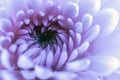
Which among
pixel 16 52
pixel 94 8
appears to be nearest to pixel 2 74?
pixel 16 52

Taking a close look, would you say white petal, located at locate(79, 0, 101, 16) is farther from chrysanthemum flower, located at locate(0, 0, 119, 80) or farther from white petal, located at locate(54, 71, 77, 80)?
white petal, located at locate(54, 71, 77, 80)

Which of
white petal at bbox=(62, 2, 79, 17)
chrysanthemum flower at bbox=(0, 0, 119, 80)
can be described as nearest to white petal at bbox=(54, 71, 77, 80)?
chrysanthemum flower at bbox=(0, 0, 119, 80)

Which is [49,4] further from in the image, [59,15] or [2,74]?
[2,74]

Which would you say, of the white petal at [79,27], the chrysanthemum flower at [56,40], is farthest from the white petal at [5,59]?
the white petal at [79,27]

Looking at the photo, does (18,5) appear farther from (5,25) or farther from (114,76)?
(114,76)

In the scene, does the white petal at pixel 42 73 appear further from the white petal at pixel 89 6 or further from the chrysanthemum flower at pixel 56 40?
the white petal at pixel 89 6
